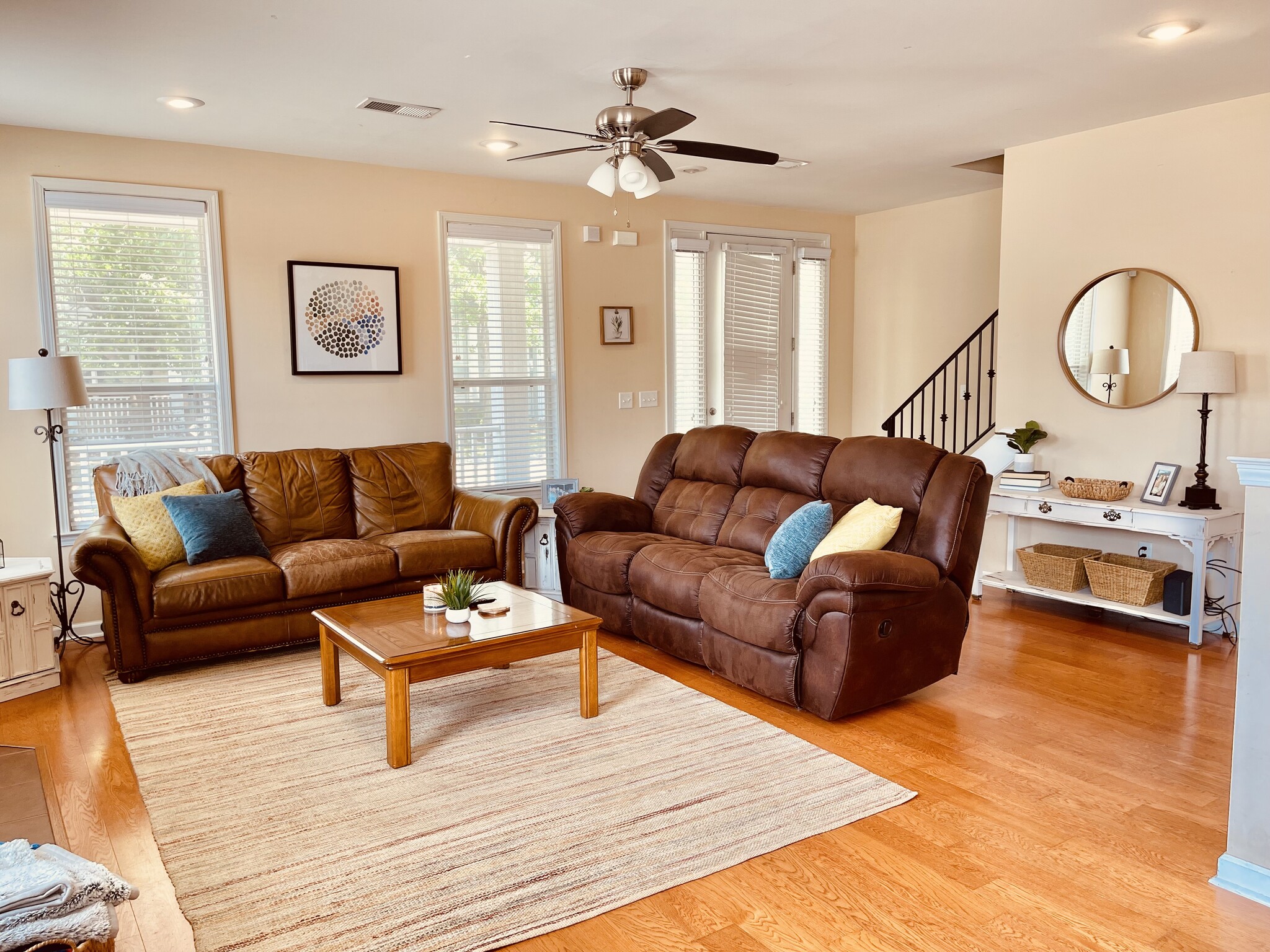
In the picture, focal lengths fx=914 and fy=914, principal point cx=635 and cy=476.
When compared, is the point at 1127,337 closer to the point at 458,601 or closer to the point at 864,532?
the point at 864,532

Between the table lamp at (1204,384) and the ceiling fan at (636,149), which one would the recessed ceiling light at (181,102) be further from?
the table lamp at (1204,384)

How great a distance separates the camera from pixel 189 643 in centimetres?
430

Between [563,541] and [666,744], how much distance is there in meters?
1.91

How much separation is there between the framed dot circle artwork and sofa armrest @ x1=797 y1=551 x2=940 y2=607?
11.0 feet

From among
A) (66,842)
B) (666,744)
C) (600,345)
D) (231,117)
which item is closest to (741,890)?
(666,744)

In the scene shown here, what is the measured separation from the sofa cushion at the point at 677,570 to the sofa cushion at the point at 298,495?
1.86 meters

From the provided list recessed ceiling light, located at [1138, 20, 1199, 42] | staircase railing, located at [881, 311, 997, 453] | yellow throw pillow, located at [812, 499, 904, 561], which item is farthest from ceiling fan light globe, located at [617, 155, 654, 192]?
staircase railing, located at [881, 311, 997, 453]

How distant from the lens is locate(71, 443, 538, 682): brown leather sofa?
4164 millimetres

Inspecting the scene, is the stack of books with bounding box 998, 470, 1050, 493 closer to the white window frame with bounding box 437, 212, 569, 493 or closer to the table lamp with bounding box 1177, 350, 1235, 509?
the table lamp with bounding box 1177, 350, 1235, 509

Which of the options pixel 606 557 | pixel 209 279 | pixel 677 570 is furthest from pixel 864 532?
pixel 209 279

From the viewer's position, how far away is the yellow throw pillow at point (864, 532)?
3.79m

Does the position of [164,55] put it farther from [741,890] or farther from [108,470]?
[741,890]

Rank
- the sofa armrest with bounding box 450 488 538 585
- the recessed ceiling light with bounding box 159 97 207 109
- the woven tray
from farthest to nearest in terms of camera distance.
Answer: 1. the sofa armrest with bounding box 450 488 538 585
2. the woven tray
3. the recessed ceiling light with bounding box 159 97 207 109

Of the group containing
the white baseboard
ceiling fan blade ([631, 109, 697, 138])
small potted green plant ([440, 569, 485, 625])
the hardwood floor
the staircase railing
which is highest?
ceiling fan blade ([631, 109, 697, 138])
